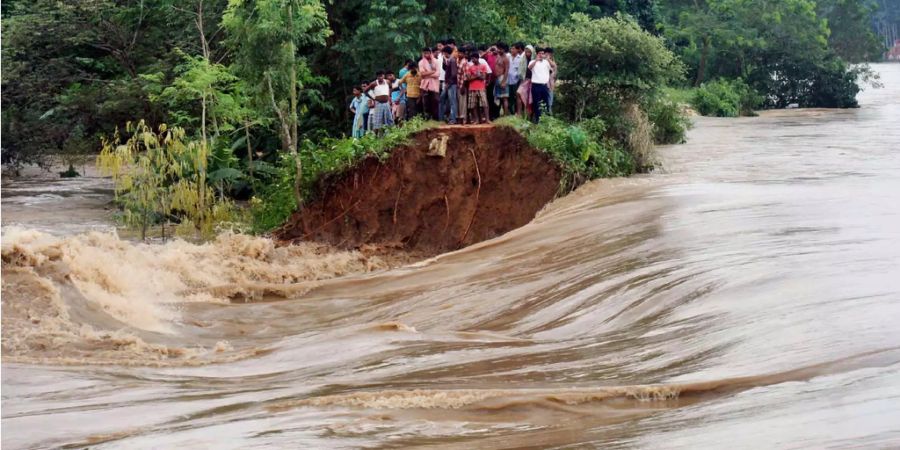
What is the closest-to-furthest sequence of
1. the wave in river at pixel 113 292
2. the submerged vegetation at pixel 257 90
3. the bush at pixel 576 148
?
1. the wave in river at pixel 113 292
2. the bush at pixel 576 148
3. the submerged vegetation at pixel 257 90

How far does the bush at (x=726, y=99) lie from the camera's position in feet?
132

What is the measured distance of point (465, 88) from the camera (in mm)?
19469

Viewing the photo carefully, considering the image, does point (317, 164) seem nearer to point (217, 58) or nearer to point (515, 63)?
point (515, 63)

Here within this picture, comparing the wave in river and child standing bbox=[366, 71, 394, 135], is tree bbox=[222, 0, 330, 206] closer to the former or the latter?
child standing bbox=[366, 71, 394, 135]

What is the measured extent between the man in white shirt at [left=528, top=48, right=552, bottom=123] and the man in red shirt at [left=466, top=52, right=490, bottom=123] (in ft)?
2.45

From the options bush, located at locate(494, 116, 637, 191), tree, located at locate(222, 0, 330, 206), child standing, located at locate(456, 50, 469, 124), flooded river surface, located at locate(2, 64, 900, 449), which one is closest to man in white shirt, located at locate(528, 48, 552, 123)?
bush, located at locate(494, 116, 637, 191)

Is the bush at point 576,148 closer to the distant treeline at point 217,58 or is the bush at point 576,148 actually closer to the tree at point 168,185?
the distant treeline at point 217,58

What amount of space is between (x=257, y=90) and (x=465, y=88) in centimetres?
380

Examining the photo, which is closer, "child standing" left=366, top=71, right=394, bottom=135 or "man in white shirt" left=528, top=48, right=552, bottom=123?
"man in white shirt" left=528, top=48, right=552, bottom=123

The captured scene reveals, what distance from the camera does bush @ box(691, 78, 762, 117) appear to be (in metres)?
40.4

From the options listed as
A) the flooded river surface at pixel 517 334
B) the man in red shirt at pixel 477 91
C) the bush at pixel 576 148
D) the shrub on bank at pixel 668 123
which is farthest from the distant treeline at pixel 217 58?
the flooded river surface at pixel 517 334

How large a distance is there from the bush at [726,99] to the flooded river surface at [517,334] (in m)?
21.9

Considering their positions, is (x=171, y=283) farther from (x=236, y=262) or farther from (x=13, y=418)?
(x=13, y=418)

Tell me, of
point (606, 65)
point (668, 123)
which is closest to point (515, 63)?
point (606, 65)
